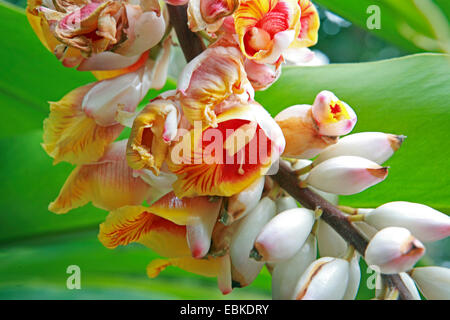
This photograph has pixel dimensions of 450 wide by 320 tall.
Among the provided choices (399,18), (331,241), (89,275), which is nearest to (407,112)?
(399,18)

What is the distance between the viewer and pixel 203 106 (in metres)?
0.54

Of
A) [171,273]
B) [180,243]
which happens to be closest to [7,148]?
[171,273]

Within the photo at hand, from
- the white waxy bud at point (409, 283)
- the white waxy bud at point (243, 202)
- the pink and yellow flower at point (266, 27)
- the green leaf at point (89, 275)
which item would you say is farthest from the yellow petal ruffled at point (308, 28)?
the green leaf at point (89, 275)

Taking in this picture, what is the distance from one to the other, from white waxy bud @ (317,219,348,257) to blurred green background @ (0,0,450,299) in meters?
0.19

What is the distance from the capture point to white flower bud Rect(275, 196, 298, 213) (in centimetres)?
62

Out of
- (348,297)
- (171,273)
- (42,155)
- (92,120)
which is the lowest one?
(171,273)

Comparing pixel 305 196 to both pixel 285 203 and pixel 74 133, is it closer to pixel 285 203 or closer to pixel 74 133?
pixel 285 203

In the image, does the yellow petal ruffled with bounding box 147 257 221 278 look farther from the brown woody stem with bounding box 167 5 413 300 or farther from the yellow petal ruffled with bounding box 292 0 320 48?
the yellow petal ruffled with bounding box 292 0 320 48

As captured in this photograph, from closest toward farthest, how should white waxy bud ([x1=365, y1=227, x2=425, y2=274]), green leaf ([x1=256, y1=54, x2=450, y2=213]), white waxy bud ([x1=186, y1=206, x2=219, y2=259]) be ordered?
white waxy bud ([x1=365, y1=227, x2=425, y2=274]) < white waxy bud ([x1=186, y1=206, x2=219, y2=259]) < green leaf ([x1=256, y1=54, x2=450, y2=213])

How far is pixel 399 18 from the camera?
0.75 meters

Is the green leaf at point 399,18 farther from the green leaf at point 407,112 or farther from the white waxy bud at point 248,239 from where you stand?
the white waxy bud at point 248,239

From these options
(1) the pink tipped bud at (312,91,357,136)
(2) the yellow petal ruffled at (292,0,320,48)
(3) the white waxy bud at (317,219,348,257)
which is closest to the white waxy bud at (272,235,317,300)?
(3) the white waxy bud at (317,219,348,257)

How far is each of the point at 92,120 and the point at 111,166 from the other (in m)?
0.06

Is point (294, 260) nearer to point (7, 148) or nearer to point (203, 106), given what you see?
point (203, 106)
